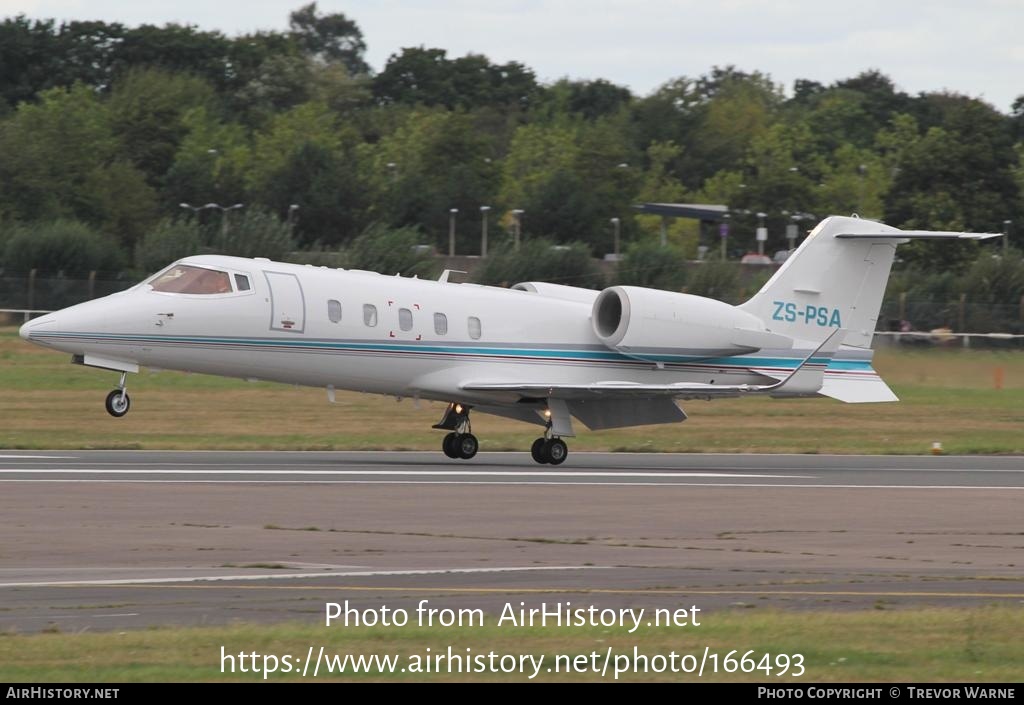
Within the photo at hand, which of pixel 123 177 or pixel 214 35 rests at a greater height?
pixel 214 35

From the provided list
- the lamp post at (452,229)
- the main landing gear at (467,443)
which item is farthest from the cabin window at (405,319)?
the lamp post at (452,229)

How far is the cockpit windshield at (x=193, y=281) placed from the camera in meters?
24.7

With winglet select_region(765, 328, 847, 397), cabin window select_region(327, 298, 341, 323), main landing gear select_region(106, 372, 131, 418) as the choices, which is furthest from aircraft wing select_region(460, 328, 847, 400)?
main landing gear select_region(106, 372, 131, 418)

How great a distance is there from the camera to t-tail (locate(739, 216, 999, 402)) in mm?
28688

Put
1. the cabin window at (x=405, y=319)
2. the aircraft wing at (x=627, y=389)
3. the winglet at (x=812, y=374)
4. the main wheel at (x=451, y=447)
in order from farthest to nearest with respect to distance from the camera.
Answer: the winglet at (x=812, y=374) < the main wheel at (x=451, y=447) < the aircraft wing at (x=627, y=389) < the cabin window at (x=405, y=319)

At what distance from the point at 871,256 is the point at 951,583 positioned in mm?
14985

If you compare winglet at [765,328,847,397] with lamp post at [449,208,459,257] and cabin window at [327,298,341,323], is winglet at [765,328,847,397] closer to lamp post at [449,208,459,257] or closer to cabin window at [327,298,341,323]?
cabin window at [327,298,341,323]

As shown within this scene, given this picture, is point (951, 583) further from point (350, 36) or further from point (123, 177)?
point (350, 36)

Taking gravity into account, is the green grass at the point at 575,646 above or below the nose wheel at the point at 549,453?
above

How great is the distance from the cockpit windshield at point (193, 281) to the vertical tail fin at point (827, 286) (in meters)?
9.40

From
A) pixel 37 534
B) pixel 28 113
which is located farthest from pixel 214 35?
pixel 37 534

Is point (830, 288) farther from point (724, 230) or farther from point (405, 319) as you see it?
point (724, 230)

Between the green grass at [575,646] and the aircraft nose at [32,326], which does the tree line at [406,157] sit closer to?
the aircraft nose at [32,326]

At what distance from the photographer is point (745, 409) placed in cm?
3903
